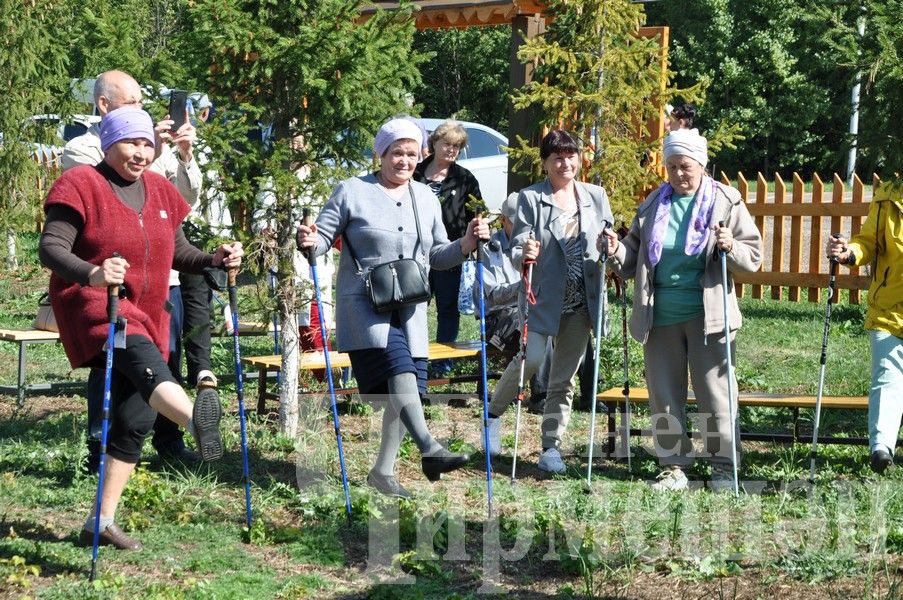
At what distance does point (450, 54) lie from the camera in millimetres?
33938

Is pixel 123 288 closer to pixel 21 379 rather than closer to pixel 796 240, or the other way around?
pixel 21 379

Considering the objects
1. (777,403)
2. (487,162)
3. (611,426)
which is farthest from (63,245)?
(487,162)

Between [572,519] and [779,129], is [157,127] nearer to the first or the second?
[572,519]

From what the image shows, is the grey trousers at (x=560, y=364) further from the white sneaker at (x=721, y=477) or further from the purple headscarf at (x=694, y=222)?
the white sneaker at (x=721, y=477)

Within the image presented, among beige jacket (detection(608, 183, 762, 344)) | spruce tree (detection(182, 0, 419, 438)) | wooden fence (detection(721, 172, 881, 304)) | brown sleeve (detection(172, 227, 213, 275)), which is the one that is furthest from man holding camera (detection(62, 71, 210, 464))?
wooden fence (detection(721, 172, 881, 304))

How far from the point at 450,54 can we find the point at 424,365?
2803 centimetres

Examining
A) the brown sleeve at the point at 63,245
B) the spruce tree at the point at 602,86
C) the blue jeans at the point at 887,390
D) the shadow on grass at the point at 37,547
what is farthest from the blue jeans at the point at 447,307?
the brown sleeve at the point at 63,245

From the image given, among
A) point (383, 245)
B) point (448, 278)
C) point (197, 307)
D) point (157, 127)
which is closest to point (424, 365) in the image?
point (383, 245)

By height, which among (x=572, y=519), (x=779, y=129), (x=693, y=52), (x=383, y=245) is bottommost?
(x=572, y=519)

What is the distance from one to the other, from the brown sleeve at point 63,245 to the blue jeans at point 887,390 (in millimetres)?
4229

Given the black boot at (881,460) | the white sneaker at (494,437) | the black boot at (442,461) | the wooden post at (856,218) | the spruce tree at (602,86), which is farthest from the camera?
the wooden post at (856,218)

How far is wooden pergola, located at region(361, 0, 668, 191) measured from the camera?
1059 centimetres

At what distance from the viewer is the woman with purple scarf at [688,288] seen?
6.98m

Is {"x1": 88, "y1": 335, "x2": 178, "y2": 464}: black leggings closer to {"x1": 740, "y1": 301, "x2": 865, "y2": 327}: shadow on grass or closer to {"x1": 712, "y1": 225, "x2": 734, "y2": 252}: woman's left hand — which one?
{"x1": 712, "y1": 225, "x2": 734, "y2": 252}: woman's left hand
